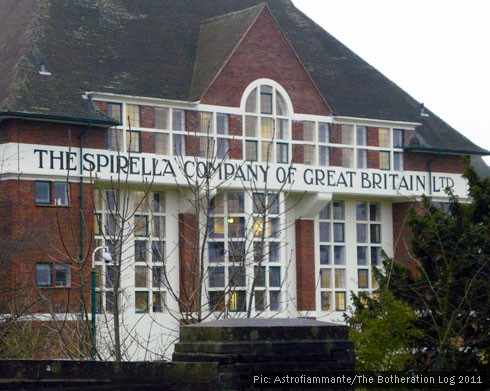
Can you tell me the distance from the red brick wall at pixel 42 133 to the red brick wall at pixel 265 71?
15.9 ft

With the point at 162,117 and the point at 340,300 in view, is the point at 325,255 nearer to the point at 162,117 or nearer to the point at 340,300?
the point at 340,300

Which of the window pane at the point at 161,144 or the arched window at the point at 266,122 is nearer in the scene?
the window pane at the point at 161,144

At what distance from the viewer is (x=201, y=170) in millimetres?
44438

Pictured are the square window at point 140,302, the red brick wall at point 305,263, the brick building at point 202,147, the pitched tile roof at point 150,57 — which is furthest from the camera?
the red brick wall at point 305,263

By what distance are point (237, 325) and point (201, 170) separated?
34.5 m

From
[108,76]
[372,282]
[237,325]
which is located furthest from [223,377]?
[372,282]

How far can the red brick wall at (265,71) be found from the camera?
44594mm

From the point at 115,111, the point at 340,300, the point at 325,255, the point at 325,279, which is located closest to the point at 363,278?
the point at 340,300

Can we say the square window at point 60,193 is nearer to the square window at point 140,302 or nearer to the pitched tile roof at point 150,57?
the pitched tile roof at point 150,57

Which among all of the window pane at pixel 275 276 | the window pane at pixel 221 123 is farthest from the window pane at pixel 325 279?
the window pane at pixel 221 123

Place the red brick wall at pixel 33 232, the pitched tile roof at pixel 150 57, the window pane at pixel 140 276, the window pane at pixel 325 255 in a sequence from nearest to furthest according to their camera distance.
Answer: the red brick wall at pixel 33 232
the pitched tile roof at pixel 150 57
the window pane at pixel 140 276
the window pane at pixel 325 255

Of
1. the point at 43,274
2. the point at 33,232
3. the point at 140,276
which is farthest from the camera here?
the point at 140,276

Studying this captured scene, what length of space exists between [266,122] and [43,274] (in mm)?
10846

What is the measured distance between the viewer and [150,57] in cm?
4622
